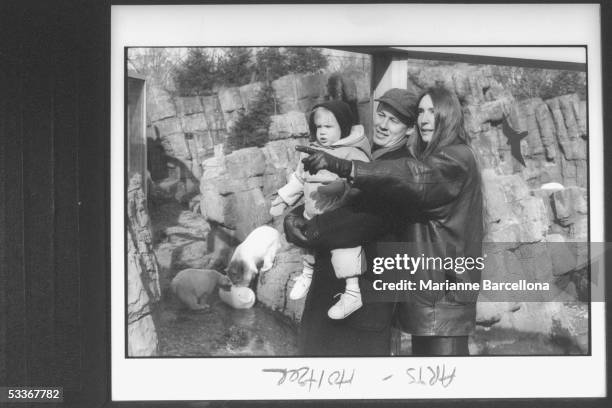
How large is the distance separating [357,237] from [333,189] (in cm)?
32

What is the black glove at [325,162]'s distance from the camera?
4090 mm

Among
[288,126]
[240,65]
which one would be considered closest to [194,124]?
[240,65]

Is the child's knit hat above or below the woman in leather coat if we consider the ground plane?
above

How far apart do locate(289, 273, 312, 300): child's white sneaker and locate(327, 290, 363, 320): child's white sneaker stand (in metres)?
0.19

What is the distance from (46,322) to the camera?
4039mm

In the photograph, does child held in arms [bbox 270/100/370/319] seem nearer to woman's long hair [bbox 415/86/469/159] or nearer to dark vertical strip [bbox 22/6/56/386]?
woman's long hair [bbox 415/86/469/159]

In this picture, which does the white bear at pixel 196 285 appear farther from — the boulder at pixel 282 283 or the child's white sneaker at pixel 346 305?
the child's white sneaker at pixel 346 305

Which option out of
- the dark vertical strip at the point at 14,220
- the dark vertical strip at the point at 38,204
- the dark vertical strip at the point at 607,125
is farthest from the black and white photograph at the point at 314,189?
the dark vertical strip at the point at 14,220

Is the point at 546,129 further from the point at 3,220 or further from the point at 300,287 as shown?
the point at 3,220

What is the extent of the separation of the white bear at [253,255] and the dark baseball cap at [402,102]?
40.1 inches

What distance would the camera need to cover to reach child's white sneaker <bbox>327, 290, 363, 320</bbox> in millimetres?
4094

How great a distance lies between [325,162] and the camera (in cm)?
409

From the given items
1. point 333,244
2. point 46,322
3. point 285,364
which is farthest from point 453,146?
point 46,322

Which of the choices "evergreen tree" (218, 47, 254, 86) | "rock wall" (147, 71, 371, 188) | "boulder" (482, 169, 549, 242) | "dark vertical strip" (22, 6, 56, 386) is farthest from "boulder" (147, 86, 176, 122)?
"boulder" (482, 169, 549, 242)
